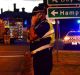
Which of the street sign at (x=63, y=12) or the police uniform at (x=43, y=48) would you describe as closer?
the police uniform at (x=43, y=48)

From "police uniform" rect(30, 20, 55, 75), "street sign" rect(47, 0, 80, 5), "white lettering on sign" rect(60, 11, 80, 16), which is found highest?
"street sign" rect(47, 0, 80, 5)

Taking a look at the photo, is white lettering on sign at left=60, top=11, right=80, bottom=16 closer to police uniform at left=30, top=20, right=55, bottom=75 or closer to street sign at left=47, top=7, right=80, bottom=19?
street sign at left=47, top=7, right=80, bottom=19

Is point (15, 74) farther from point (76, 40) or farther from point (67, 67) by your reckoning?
point (76, 40)

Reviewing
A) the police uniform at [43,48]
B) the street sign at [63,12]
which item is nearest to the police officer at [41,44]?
the police uniform at [43,48]

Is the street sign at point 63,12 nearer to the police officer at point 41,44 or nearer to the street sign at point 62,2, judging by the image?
the street sign at point 62,2

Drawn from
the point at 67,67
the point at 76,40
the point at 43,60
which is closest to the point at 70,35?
the point at 76,40

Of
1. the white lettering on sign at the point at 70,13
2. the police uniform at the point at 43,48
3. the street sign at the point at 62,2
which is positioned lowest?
the police uniform at the point at 43,48

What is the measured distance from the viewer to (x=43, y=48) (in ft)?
30.0

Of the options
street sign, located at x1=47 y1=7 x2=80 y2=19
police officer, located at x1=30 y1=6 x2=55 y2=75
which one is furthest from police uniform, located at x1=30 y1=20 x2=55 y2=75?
street sign, located at x1=47 y1=7 x2=80 y2=19

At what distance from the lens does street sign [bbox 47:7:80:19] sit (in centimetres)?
1659

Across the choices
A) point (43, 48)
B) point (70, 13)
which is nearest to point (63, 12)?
point (70, 13)

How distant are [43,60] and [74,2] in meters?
7.76

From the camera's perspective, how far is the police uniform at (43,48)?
9086 mm

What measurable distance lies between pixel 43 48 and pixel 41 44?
0.35 feet
